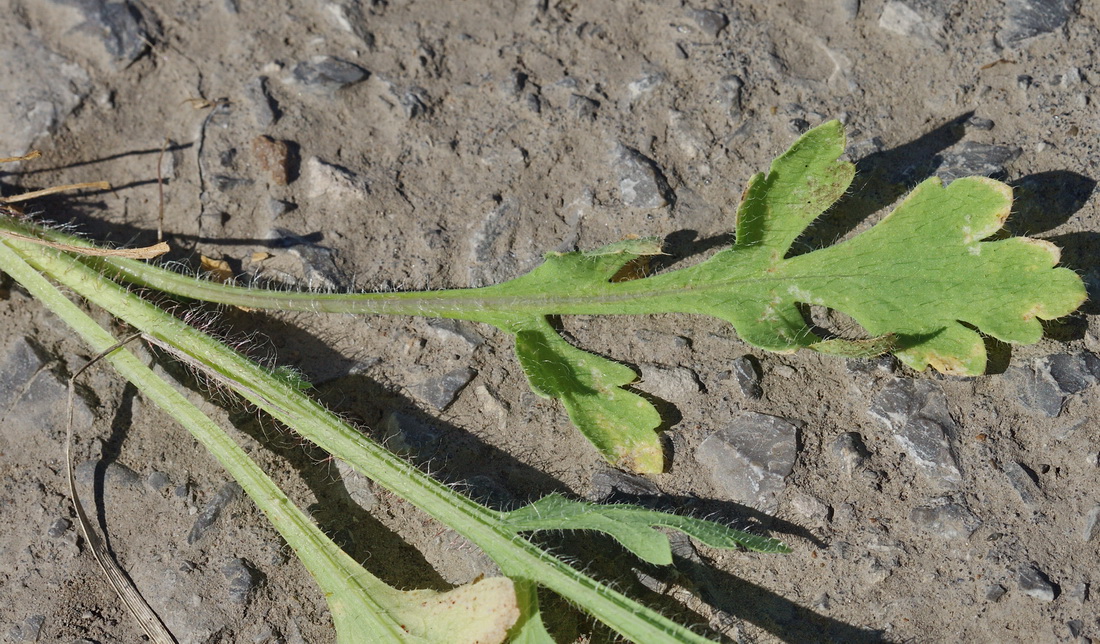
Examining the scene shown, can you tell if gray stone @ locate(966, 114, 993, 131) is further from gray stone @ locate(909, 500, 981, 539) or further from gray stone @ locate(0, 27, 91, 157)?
gray stone @ locate(0, 27, 91, 157)

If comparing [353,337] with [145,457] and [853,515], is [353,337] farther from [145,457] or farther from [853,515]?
[853,515]

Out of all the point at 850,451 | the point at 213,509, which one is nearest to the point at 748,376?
the point at 850,451

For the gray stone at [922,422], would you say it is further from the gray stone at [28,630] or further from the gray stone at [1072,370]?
the gray stone at [28,630]

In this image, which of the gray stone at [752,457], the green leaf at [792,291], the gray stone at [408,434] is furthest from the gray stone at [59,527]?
the gray stone at [752,457]

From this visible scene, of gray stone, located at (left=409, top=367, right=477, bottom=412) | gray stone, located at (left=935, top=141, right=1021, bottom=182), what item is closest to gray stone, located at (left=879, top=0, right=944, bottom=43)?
gray stone, located at (left=935, top=141, right=1021, bottom=182)

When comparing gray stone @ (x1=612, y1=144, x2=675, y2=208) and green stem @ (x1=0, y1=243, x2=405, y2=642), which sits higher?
gray stone @ (x1=612, y1=144, x2=675, y2=208)
